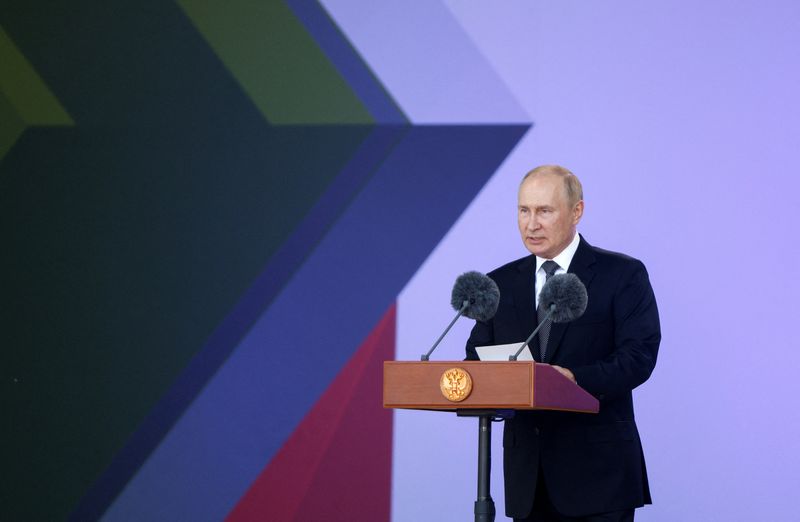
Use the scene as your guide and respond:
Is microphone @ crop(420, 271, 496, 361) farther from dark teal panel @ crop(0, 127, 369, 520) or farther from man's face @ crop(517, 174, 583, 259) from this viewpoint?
dark teal panel @ crop(0, 127, 369, 520)

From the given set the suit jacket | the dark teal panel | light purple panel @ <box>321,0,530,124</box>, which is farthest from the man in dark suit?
the dark teal panel

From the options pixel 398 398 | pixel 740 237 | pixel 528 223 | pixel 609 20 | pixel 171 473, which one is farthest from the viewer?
pixel 171 473

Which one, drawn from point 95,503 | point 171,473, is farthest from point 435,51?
point 95,503

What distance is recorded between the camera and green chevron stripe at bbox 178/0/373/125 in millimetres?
5020

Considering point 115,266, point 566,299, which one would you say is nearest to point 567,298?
point 566,299

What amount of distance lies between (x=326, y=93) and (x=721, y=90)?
173 cm

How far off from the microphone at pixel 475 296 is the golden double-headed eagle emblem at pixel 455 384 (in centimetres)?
25

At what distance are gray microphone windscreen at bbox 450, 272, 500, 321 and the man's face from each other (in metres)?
0.39

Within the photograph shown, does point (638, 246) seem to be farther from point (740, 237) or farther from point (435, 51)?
point (435, 51)

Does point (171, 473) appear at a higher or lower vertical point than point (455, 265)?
lower

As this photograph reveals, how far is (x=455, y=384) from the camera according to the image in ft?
8.84

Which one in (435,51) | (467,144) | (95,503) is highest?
(435,51)

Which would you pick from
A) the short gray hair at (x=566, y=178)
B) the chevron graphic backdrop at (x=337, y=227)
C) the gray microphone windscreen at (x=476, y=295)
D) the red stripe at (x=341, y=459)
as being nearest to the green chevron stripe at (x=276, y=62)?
the chevron graphic backdrop at (x=337, y=227)

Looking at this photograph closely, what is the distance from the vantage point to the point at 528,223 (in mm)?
3299
